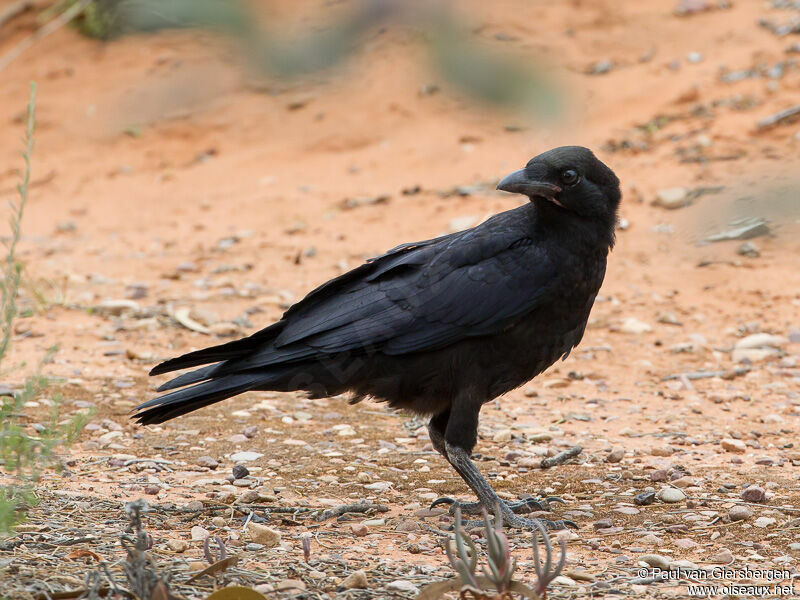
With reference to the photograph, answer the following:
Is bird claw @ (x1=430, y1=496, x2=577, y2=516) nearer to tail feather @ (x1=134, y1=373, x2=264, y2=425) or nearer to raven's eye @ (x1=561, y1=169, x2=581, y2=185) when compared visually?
tail feather @ (x1=134, y1=373, x2=264, y2=425)

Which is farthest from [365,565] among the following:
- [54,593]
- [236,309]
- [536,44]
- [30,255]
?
[30,255]

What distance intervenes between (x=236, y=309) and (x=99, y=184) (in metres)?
4.70

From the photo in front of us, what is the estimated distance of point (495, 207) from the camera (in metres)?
8.55

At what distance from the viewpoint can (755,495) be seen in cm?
387

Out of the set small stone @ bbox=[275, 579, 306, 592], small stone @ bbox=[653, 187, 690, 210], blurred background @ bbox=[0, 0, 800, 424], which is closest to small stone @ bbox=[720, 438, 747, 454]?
blurred background @ bbox=[0, 0, 800, 424]

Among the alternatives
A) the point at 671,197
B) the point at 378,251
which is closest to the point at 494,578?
the point at 378,251

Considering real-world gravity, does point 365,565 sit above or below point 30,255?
above

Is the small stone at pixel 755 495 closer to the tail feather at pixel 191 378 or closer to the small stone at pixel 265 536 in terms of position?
the small stone at pixel 265 536

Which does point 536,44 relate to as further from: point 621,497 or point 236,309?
point 236,309

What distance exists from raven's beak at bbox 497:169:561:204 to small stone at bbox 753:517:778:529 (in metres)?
1.50

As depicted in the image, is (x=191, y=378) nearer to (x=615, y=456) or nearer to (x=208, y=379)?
(x=208, y=379)

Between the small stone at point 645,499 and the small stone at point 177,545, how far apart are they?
1.84 m

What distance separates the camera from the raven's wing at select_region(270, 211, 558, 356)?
3994 mm

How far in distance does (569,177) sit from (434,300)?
2.51 feet
